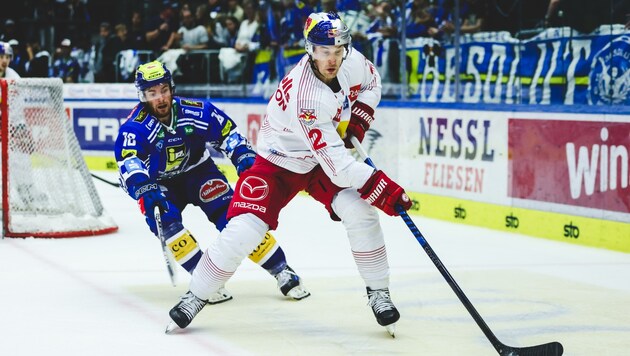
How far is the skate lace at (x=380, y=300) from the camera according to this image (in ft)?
13.2

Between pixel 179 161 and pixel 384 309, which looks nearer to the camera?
pixel 384 309

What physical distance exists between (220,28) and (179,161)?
22.1 feet

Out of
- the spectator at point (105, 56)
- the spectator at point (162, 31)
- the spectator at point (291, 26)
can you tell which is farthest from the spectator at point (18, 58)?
the spectator at point (291, 26)

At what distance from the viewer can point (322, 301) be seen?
4832 mm

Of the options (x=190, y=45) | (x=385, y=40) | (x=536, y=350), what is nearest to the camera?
(x=536, y=350)

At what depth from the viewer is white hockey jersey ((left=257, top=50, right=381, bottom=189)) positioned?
3.87 metres

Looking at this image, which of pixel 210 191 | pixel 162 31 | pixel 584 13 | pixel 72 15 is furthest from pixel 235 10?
pixel 210 191

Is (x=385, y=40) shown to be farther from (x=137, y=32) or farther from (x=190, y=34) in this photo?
(x=137, y=32)

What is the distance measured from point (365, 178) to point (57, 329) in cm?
143

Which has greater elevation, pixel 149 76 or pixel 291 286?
pixel 149 76

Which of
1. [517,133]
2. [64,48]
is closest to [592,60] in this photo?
[517,133]

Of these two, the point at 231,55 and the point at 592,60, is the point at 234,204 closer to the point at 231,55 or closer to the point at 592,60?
the point at 592,60

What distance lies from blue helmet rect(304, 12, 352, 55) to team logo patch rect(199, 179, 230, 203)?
1.27 meters

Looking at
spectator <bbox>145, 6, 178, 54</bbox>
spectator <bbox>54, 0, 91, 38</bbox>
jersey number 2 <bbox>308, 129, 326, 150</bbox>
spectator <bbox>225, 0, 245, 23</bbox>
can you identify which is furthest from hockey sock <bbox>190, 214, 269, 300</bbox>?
spectator <bbox>54, 0, 91, 38</bbox>
